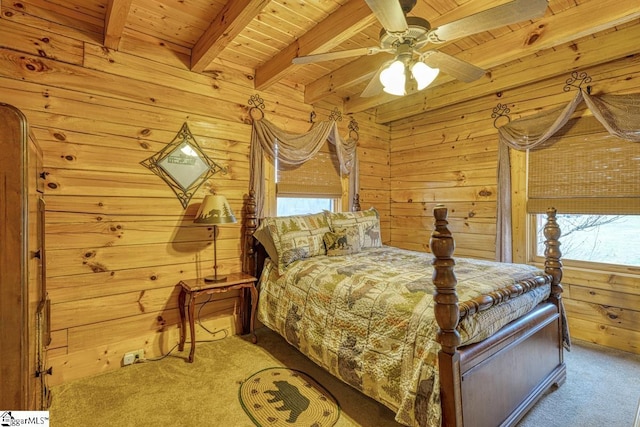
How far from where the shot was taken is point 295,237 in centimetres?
279

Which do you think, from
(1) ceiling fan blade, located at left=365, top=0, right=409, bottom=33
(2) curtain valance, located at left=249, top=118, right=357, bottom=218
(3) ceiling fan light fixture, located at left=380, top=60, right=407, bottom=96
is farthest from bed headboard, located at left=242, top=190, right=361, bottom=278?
(1) ceiling fan blade, located at left=365, top=0, right=409, bottom=33

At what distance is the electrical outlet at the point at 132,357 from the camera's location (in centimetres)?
246

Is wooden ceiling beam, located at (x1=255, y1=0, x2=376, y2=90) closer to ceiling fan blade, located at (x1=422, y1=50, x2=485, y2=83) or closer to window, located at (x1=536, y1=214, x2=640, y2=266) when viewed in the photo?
ceiling fan blade, located at (x1=422, y1=50, x2=485, y2=83)

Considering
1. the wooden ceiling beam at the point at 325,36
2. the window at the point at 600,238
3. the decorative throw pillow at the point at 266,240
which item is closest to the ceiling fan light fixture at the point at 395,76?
the wooden ceiling beam at the point at 325,36

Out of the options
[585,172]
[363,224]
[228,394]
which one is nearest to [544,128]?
[585,172]

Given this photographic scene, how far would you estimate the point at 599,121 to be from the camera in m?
2.69

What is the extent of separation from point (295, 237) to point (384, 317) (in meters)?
1.27

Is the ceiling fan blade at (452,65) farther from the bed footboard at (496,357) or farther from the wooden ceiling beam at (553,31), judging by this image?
the bed footboard at (496,357)

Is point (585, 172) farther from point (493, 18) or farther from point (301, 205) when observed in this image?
point (301, 205)

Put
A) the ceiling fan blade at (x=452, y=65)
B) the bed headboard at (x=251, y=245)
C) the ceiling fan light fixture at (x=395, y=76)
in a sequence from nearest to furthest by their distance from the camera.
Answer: the ceiling fan light fixture at (x=395, y=76) → the ceiling fan blade at (x=452, y=65) → the bed headboard at (x=251, y=245)

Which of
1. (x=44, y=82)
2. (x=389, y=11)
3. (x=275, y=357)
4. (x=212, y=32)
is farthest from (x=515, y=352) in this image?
(x=44, y=82)

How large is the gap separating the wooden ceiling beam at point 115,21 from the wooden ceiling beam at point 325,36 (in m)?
1.14

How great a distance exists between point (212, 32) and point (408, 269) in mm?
2342

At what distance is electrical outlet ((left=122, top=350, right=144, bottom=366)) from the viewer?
96.8 inches
